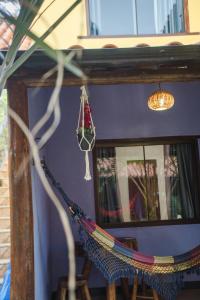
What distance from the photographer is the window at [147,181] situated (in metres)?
4.29

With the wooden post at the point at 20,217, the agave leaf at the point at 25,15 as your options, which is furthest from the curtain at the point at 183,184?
the agave leaf at the point at 25,15

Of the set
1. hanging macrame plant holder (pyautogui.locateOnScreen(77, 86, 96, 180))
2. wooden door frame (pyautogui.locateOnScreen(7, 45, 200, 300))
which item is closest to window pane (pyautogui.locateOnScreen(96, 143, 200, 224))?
hanging macrame plant holder (pyautogui.locateOnScreen(77, 86, 96, 180))

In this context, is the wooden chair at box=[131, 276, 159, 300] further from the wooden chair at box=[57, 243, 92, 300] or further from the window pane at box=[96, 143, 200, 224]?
the window pane at box=[96, 143, 200, 224]

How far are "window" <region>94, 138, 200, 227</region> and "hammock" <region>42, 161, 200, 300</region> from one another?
4.36 feet

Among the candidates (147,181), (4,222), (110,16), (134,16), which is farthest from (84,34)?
(4,222)

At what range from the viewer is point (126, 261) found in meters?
2.78

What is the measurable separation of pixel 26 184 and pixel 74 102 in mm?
2213

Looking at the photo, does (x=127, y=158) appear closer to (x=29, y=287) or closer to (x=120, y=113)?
(x=120, y=113)

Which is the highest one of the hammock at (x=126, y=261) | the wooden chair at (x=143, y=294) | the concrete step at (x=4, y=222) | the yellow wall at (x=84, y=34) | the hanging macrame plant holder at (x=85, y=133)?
the yellow wall at (x=84, y=34)

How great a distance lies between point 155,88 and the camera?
4.25 metres

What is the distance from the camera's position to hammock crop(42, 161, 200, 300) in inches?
108

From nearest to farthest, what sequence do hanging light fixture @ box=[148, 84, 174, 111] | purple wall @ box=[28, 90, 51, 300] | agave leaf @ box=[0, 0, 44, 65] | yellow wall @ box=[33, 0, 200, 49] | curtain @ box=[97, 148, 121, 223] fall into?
1. agave leaf @ box=[0, 0, 44, 65]
2. purple wall @ box=[28, 90, 51, 300]
3. hanging light fixture @ box=[148, 84, 174, 111]
4. yellow wall @ box=[33, 0, 200, 49]
5. curtain @ box=[97, 148, 121, 223]

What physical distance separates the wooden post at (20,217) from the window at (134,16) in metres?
2.05

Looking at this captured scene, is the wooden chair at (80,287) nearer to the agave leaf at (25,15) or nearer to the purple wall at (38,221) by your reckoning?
the purple wall at (38,221)
